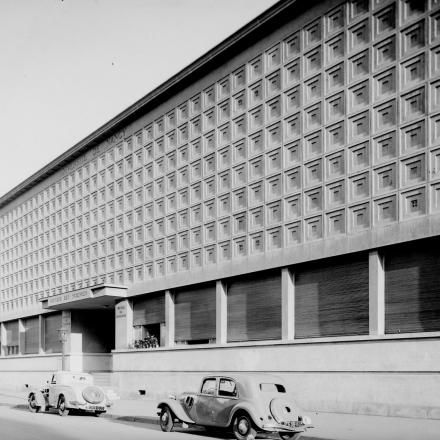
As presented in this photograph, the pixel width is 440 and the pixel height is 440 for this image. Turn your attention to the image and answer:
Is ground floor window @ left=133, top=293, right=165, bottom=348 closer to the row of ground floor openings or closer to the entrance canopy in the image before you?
the row of ground floor openings

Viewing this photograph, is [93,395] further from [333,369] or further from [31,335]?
[31,335]

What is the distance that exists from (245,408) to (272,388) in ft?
3.97

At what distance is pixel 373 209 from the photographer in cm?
2341

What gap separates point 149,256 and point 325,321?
12.8m

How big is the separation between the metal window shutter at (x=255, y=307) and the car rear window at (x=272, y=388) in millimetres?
9364

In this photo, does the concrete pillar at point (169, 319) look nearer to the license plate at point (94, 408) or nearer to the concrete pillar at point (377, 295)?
the license plate at point (94, 408)

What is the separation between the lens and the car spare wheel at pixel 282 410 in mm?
16328

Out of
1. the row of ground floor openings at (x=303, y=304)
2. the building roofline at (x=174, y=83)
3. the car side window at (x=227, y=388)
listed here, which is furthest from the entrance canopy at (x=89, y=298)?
the car side window at (x=227, y=388)

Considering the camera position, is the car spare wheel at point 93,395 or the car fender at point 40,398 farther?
the car fender at point 40,398

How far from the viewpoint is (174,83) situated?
3372cm

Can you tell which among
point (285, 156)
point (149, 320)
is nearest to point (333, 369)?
point (285, 156)

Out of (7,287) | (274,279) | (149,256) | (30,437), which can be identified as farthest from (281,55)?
(7,287)

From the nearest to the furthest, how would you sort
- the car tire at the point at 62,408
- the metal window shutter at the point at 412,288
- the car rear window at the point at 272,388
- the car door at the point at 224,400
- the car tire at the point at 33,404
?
the car door at the point at 224,400 < the car rear window at the point at 272,388 < the metal window shutter at the point at 412,288 < the car tire at the point at 62,408 < the car tire at the point at 33,404

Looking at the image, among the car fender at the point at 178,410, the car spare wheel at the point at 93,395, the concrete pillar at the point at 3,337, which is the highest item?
the car fender at the point at 178,410
